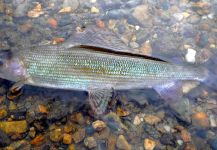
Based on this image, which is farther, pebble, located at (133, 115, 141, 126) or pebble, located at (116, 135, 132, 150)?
pebble, located at (133, 115, 141, 126)

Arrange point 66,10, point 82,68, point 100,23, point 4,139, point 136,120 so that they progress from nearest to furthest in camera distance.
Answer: point 4,139, point 82,68, point 136,120, point 100,23, point 66,10

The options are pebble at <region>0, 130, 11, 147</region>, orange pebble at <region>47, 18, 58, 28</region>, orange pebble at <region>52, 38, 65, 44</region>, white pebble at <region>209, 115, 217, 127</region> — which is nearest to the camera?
pebble at <region>0, 130, 11, 147</region>

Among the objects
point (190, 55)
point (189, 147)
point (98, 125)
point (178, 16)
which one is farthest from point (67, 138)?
point (178, 16)

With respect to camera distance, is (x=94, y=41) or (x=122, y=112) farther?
(x=122, y=112)

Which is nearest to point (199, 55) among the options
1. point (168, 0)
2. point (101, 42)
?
point (168, 0)

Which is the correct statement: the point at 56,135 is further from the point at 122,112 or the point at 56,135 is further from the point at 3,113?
the point at 122,112

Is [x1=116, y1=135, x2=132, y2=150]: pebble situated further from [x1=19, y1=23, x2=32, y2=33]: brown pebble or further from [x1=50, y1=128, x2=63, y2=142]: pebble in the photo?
[x1=19, y1=23, x2=32, y2=33]: brown pebble

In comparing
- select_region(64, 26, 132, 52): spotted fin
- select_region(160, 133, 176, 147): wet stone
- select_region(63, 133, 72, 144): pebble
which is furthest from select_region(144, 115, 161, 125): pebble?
select_region(63, 133, 72, 144): pebble
